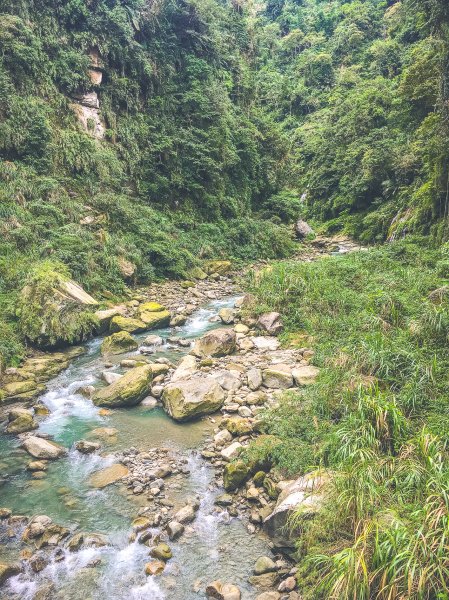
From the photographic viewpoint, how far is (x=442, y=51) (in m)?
12.6

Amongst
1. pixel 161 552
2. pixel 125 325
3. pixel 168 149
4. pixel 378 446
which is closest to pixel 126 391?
pixel 161 552

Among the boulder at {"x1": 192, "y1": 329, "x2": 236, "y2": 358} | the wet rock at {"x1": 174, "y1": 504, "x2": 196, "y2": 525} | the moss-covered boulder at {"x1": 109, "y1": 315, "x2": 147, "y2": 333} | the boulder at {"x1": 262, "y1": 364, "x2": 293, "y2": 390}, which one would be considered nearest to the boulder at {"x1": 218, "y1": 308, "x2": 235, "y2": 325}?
the boulder at {"x1": 192, "y1": 329, "x2": 236, "y2": 358}

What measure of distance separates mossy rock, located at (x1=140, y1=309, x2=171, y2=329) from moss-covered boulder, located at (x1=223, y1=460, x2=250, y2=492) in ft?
23.8

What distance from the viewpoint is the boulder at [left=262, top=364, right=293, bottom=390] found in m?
7.69

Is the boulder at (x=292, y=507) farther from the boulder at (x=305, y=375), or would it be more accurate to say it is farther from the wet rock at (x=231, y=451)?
the boulder at (x=305, y=375)

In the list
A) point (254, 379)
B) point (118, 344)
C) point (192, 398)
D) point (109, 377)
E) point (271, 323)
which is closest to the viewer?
point (192, 398)

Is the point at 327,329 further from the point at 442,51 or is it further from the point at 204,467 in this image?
the point at 442,51

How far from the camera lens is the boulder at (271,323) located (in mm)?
10680

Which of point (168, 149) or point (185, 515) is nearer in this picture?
point (185, 515)

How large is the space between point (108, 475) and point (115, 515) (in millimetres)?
814

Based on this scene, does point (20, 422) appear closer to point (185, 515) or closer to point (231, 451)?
point (185, 515)

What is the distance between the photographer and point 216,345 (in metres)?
9.73

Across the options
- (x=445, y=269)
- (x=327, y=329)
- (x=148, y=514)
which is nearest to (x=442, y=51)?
(x=445, y=269)

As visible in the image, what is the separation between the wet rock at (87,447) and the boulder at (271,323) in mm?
5740
